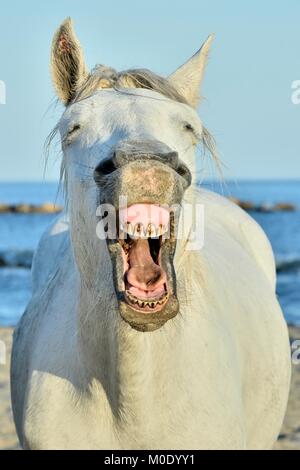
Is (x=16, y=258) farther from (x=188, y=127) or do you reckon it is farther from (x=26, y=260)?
(x=188, y=127)

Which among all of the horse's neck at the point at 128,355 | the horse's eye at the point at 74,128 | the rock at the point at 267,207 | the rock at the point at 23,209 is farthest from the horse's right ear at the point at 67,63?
the rock at the point at 23,209

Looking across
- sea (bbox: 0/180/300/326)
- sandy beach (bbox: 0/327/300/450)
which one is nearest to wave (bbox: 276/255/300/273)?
sea (bbox: 0/180/300/326)

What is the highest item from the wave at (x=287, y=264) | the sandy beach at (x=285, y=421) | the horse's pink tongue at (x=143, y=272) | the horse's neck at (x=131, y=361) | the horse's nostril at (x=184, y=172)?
the horse's nostril at (x=184, y=172)

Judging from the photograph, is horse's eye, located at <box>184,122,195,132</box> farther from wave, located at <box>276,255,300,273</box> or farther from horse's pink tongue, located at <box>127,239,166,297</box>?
wave, located at <box>276,255,300,273</box>

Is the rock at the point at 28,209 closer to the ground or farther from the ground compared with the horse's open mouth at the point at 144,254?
closer to the ground

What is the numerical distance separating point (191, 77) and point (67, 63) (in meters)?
0.52

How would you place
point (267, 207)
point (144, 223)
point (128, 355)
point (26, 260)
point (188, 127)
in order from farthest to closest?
point (267, 207) < point (26, 260) < point (188, 127) < point (128, 355) < point (144, 223)

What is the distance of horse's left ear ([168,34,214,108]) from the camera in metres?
3.42

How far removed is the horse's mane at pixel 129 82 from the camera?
3.15m

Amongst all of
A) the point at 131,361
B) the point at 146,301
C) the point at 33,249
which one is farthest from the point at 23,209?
the point at 146,301

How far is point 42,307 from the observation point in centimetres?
377

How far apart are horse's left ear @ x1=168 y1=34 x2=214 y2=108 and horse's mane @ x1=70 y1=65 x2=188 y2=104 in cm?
19

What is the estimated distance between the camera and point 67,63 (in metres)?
3.27

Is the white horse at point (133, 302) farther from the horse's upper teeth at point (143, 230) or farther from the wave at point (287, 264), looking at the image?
the wave at point (287, 264)
